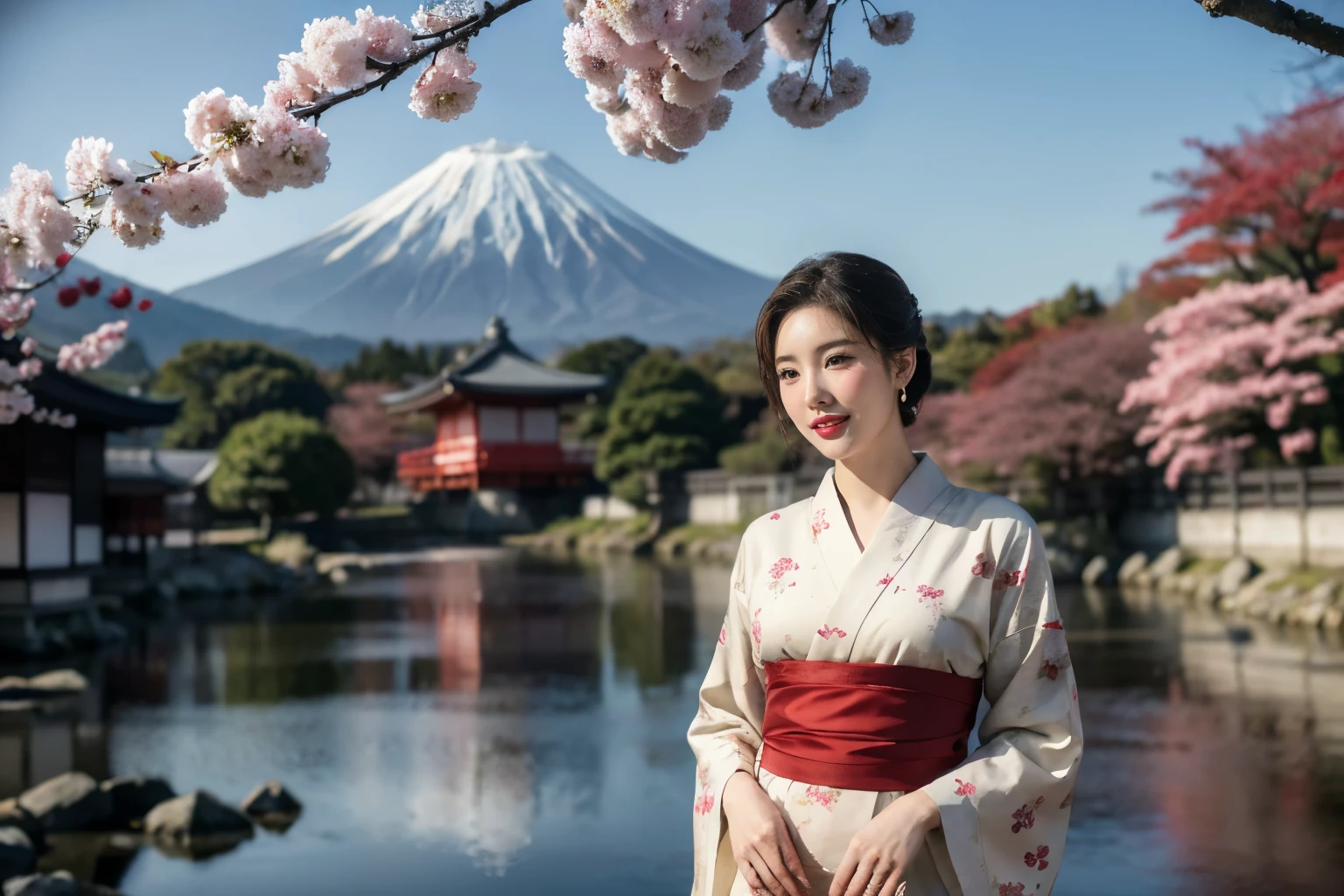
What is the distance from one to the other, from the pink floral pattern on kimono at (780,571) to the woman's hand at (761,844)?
27 cm

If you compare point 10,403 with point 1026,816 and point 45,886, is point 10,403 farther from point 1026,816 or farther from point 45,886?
point 1026,816

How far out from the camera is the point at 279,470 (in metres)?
24.8

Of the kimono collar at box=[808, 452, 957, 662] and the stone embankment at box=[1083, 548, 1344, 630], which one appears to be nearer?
the kimono collar at box=[808, 452, 957, 662]

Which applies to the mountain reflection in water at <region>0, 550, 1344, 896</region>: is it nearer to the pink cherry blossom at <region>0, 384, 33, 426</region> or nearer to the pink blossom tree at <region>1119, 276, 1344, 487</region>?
the pink cherry blossom at <region>0, 384, 33, 426</region>

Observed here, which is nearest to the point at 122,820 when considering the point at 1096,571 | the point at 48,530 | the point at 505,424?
the point at 48,530

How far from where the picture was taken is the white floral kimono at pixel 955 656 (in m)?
1.55

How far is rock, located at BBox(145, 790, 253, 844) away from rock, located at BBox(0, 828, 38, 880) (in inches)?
21.4

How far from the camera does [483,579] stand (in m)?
19.7

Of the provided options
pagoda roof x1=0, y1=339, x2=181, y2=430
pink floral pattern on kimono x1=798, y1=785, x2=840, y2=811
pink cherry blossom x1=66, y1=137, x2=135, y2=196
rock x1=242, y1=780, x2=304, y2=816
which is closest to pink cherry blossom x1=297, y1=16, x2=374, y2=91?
pink cherry blossom x1=66, y1=137, x2=135, y2=196

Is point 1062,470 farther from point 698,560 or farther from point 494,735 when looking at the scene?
point 494,735

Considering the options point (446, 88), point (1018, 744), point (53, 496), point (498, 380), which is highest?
point (498, 380)

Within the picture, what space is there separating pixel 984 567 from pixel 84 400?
1291 centimetres

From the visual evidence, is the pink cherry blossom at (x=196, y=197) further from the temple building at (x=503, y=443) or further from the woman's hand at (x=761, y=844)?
the temple building at (x=503, y=443)

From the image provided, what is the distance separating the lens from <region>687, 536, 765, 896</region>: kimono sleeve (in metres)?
1.70
